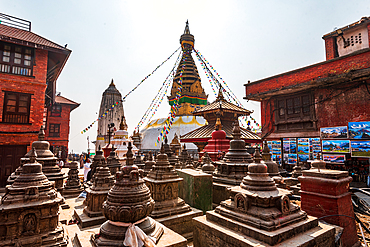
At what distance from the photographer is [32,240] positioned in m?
3.02

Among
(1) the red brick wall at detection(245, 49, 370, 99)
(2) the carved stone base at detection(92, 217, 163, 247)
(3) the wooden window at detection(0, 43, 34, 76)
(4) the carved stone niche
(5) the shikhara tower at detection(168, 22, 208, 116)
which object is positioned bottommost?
(2) the carved stone base at detection(92, 217, 163, 247)

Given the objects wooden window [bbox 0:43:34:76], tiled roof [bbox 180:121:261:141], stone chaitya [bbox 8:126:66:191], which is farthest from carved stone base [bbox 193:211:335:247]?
wooden window [bbox 0:43:34:76]

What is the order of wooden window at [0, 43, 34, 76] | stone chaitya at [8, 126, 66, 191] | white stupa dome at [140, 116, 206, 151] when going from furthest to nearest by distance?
white stupa dome at [140, 116, 206, 151], wooden window at [0, 43, 34, 76], stone chaitya at [8, 126, 66, 191]

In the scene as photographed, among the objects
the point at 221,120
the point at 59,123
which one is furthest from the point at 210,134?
the point at 59,123

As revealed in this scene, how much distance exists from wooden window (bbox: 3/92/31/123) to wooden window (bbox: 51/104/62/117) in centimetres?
1541

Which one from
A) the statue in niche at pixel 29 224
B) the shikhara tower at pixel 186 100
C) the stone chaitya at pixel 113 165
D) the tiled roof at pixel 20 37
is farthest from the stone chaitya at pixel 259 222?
the shikhara tower at pixel 186 100

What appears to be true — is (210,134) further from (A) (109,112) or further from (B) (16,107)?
(A) (109,112)

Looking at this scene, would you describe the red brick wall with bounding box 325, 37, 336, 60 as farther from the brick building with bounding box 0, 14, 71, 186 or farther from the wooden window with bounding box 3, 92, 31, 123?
the wooden window with bounding box 3, 92, 31, 123

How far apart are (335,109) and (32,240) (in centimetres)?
1199

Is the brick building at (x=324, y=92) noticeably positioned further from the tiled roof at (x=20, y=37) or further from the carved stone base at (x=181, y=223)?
the tiled roof at (x=20, y=37)

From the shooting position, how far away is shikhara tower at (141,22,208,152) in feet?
91.6

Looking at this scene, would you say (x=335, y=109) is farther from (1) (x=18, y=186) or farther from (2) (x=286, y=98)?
(1) (x=18, y=186)

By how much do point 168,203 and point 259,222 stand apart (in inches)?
91.3

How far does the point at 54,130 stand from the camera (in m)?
24.4
